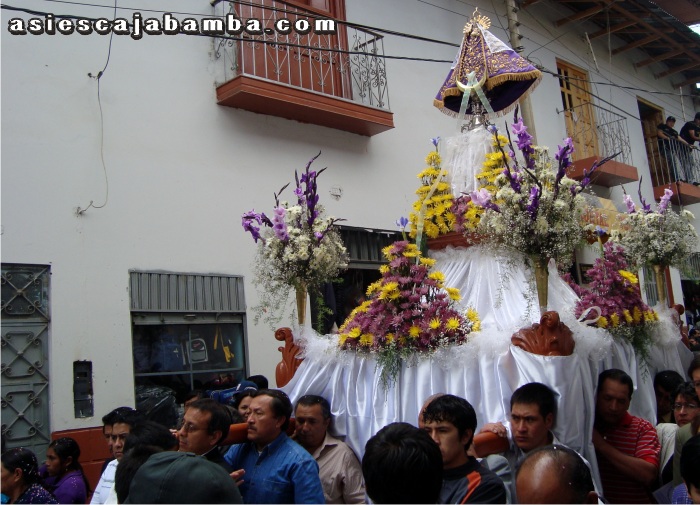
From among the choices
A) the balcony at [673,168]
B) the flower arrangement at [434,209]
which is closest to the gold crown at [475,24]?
the flower arrangement at [434,209]

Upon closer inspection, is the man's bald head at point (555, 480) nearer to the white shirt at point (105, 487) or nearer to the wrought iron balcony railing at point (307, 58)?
the white shirt at point (105, 487)

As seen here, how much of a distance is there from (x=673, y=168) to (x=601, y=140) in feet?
8.42

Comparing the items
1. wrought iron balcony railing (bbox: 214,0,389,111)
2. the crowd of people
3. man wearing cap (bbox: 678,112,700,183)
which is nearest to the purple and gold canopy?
wrought iron balcony railing (bbox: 214,0,389,111)

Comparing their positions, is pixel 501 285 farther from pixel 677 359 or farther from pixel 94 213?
pixel 94 213

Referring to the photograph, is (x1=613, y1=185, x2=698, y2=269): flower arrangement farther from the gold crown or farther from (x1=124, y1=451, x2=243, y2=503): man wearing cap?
(x1=124, y1=451, x2=243, y2=503): man wearing cap

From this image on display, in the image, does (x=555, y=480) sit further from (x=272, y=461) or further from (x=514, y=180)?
(x=514, y=180)

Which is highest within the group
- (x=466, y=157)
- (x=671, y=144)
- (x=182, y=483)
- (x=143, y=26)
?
(x=671, y=144)

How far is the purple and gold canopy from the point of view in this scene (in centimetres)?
550

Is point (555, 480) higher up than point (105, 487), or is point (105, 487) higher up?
point (555, 480)

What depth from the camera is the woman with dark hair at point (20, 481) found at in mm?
3572

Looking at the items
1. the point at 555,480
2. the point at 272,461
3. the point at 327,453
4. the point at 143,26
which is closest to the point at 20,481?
the point at 272,461

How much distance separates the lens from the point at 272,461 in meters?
3.29

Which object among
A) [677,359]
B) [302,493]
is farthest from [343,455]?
[677,359]

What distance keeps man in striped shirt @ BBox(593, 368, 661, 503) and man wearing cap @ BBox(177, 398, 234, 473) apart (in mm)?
1911
